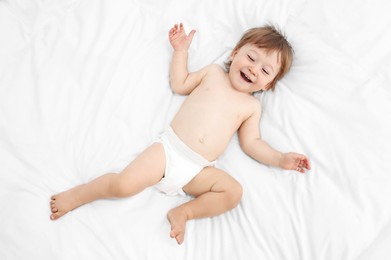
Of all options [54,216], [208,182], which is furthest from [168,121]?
[54,216]

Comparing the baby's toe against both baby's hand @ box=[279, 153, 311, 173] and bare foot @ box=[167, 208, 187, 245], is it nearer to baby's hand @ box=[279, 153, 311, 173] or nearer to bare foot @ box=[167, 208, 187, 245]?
bare foot @ box=[167, 208, 187, 245]

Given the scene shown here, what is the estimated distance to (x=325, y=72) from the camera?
151 centimetres

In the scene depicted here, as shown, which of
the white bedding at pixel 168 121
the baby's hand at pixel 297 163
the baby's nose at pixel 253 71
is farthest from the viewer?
the baby's nose at pixel 253 71

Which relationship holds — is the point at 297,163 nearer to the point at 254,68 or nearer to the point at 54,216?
the point at 254,68

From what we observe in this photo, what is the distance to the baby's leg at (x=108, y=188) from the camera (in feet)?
4.33

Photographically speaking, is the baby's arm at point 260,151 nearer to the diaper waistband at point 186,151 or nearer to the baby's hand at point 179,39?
the diaper waistband at point 186,151

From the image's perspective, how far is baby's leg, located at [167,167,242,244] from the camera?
1.36 meters

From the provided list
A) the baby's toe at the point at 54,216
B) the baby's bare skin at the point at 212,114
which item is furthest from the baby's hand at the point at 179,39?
the baby's toe at the point at 54,216

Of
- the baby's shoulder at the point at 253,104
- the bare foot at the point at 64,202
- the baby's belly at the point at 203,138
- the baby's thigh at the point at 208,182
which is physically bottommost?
the bare foot at the point at 64,202

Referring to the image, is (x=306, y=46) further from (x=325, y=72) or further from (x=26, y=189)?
(x=26, y=189)

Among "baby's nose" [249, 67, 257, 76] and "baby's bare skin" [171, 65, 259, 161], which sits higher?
"baby's nose" [249, 67, 257, 76]

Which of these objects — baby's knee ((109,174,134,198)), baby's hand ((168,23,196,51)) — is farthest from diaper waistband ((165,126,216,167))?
baby's hand ((168,23,196,51))

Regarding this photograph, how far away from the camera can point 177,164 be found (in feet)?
4.70

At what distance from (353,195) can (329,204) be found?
3.0 inches
